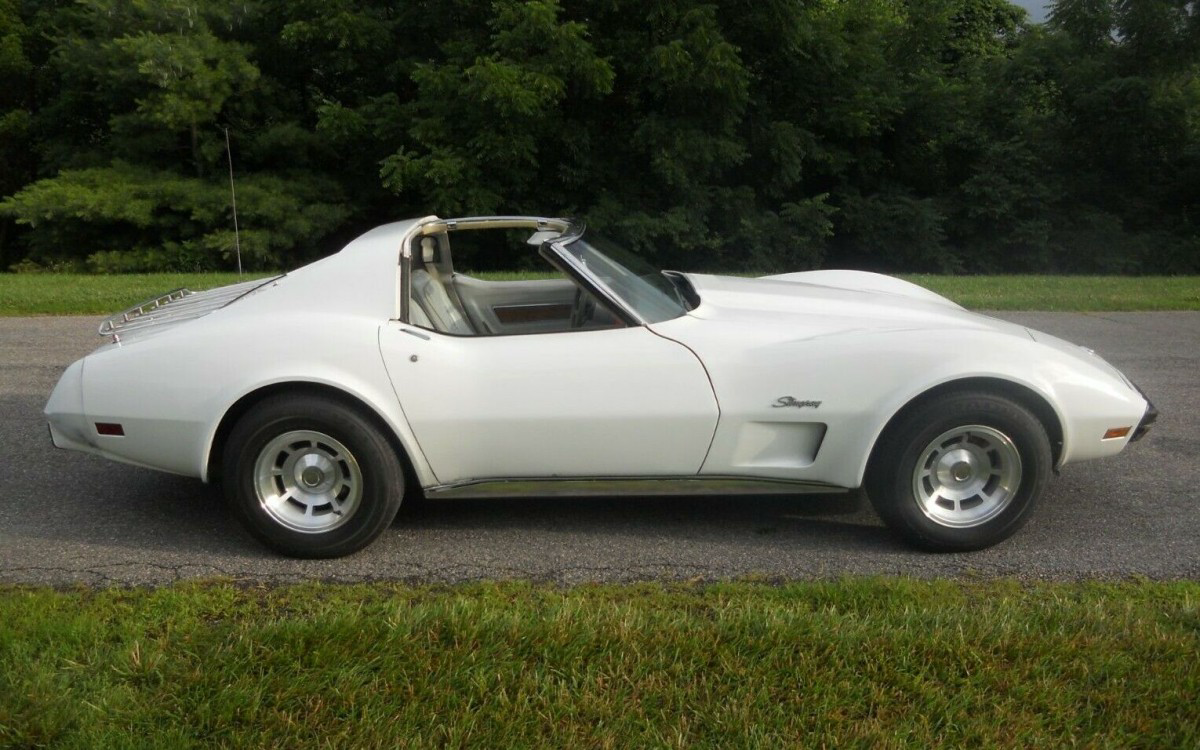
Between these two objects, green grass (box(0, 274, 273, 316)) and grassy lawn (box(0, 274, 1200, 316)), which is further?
grassy lawn (box(0, 274, 1200, 316))

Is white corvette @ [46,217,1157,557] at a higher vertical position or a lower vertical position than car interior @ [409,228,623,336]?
lower

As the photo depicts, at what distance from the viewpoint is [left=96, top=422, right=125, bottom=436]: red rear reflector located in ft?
14.4

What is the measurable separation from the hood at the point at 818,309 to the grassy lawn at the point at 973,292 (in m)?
6.72

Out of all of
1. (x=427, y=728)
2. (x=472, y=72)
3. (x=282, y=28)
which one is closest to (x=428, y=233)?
(x=427, y=728)

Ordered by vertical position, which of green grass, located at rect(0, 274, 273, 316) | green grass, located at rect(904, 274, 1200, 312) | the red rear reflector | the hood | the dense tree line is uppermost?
the dense tree line

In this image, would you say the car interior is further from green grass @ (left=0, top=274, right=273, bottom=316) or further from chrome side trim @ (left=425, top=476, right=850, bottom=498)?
green grass @ (left=0, top=274, right=273, bottom=316)

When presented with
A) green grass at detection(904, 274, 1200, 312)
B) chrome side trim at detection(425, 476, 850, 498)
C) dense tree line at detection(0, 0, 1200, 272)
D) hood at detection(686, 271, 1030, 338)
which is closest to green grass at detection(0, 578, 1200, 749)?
chrome side trim at detection(425, 476, 850, 498)

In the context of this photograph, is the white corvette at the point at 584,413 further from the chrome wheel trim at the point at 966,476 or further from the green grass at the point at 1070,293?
the green grass at the point at 1070,293

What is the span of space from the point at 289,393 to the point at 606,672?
184cm

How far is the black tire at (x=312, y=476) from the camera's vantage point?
426 centimetres

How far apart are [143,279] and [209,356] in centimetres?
1065

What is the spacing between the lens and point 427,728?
9.64 feet

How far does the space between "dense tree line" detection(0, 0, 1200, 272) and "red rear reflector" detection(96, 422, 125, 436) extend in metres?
15.8

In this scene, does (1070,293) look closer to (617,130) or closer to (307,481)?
(307,481)
